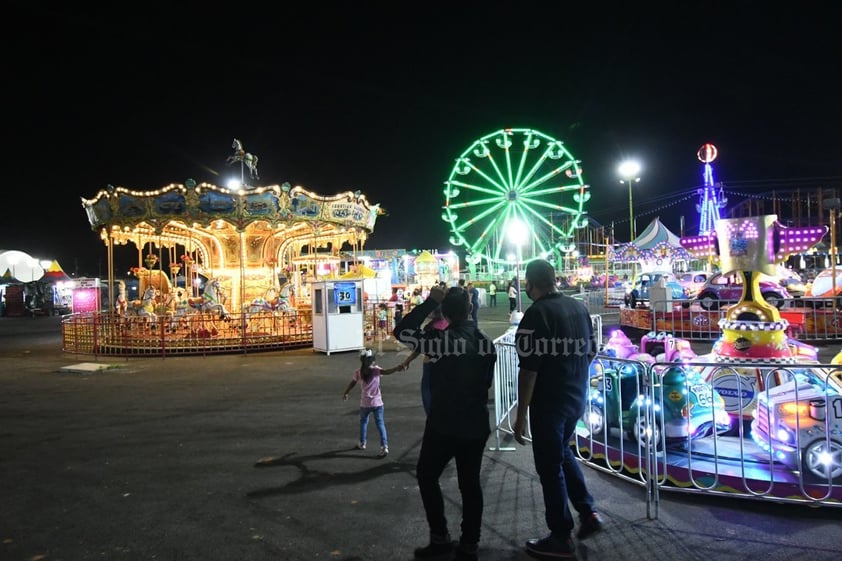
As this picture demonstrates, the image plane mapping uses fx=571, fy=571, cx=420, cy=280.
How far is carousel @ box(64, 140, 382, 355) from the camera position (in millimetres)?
14180

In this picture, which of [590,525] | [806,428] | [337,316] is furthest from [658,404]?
[337,316]

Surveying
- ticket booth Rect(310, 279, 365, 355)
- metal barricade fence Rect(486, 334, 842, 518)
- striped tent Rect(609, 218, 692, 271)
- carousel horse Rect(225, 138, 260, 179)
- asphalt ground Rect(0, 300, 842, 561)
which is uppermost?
carousel horse Rect(225, 138, 260, 179)

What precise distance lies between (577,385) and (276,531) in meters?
2.18

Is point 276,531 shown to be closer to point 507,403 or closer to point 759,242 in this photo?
point 507,403

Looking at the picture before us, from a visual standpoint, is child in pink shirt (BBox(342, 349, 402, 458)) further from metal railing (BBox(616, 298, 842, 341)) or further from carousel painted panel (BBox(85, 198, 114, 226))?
carousel painted panel (BBox(85, 198, 114, 226))

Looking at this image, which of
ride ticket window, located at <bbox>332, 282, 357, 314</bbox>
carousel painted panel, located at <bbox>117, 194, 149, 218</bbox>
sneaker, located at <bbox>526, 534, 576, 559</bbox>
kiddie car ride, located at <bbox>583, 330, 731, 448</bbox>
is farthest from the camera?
carousel painted panel, located at <bbox>117, 194, 149, 218</bbox>

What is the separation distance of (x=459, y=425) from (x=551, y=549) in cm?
95

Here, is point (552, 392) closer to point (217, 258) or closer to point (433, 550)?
point (433, 550)

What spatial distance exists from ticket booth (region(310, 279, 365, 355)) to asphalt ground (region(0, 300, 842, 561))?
5.15 metres

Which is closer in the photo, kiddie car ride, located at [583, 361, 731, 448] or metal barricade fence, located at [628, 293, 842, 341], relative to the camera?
kiddie car ride, located at [583, 361, 731, 448]

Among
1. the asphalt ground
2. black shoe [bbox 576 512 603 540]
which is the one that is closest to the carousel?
the asphalt ground

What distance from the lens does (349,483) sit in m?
4.67

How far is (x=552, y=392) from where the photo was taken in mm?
3453

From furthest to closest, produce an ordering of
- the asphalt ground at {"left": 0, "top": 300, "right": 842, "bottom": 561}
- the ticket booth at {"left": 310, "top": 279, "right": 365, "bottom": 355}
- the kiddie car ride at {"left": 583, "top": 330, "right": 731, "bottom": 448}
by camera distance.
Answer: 1. the ticket booth at {"left": 310, "top": 279, "right": 365, "bottom": 355}
2. the kiddie car ride at {"left": 583, "top": 330, "right": 731, "bottom": 448}
3. the asphalt ground at {"left": 0, "top": 300, "right": 842, "bottom": 561}
